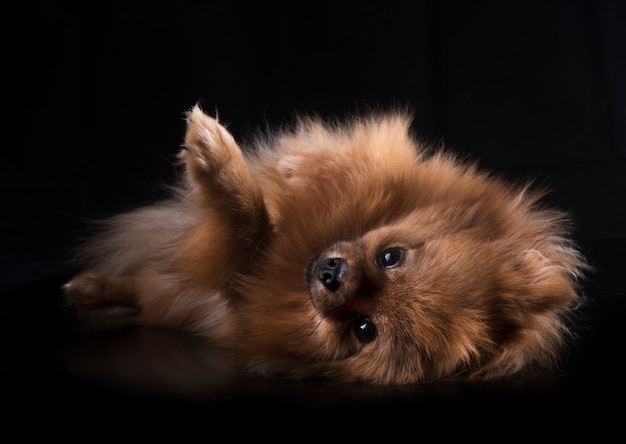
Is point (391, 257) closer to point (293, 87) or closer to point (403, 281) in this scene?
point (403, 281)

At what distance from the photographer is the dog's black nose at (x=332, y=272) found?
2.03m

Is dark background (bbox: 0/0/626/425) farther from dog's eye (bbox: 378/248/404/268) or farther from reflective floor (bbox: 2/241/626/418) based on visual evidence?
dog's eye (bbox: 378/248/404/268)

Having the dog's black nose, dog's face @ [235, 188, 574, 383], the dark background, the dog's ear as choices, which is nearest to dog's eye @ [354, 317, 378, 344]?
dog's face @ [235, 188, 574, 383]

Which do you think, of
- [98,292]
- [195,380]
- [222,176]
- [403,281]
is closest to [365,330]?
[403,281]

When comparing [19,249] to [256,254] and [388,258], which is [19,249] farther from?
[388,258]

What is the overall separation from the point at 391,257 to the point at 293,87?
2.03 m

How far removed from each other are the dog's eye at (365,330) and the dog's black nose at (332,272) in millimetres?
102

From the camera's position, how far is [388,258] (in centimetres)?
208

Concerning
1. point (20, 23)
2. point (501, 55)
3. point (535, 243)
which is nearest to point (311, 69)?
point (501, 55)

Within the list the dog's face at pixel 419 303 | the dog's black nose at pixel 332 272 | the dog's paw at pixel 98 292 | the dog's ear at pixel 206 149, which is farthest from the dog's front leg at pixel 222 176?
the dog's paw at pixel 98 292

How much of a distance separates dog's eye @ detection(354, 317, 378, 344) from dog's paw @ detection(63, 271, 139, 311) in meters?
0.95

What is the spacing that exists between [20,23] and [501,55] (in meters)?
→ 2.10

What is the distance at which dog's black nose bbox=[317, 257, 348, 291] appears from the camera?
203 centimetres

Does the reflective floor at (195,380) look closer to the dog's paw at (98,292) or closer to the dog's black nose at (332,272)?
the dog's paw at (98,292)
